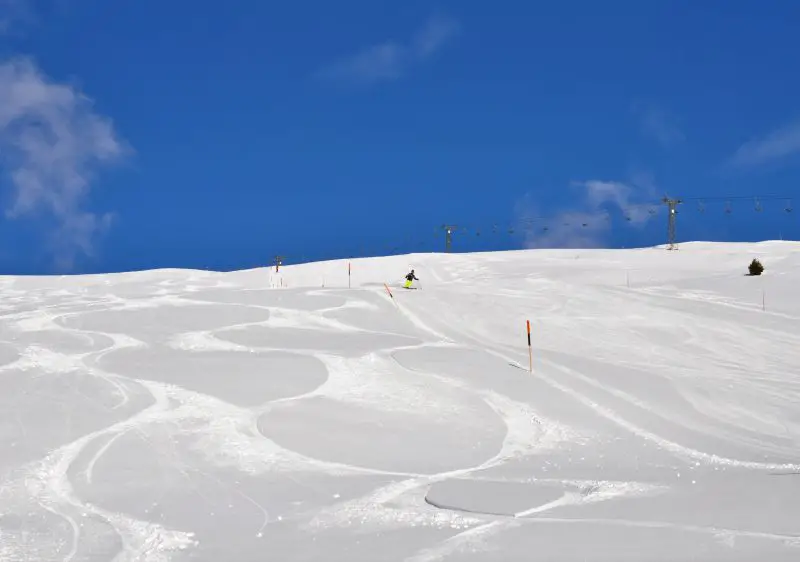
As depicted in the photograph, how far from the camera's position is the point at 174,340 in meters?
15.0

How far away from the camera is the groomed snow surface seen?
6.30 meters

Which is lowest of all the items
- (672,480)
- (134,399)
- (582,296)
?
(672,480)

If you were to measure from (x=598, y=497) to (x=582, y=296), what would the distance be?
48.7 feet

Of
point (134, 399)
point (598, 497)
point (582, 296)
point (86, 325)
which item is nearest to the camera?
point (598, 497)

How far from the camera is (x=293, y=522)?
264 inches

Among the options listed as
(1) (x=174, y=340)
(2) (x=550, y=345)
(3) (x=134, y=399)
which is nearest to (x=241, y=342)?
(1) (x=174, y=340)

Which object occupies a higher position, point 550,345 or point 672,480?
point 550,345

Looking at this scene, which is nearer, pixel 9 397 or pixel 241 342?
pixel 9 397

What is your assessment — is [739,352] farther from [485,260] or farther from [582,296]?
[485,260]

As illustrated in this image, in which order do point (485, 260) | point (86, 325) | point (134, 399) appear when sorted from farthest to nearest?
point (485, 260)
point (86, 325)
point (134, 399)

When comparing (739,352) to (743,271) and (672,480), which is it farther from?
(743,271)

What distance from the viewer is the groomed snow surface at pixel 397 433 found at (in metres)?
6.30

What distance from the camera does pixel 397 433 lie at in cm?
952

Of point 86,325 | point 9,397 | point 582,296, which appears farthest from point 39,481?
point 582,296
